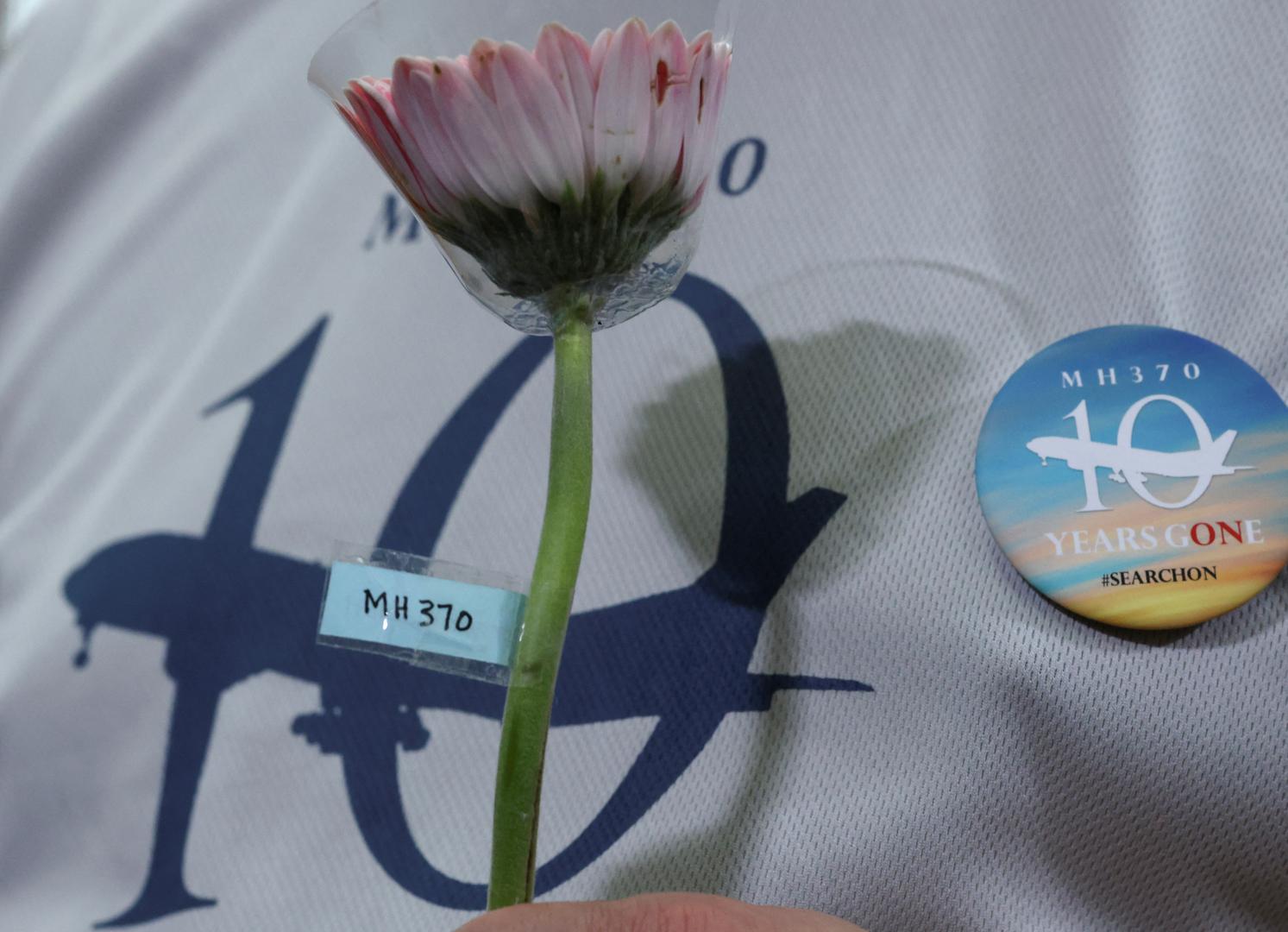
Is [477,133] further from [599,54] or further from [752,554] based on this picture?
[752,554]

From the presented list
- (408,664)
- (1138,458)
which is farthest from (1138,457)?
(408,664)

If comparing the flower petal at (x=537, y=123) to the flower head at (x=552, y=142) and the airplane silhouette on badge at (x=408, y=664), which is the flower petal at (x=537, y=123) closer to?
the flower head at (x=552, y=142)

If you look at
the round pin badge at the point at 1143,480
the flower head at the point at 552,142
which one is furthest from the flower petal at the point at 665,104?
the round pin badge at the point at 1143,480

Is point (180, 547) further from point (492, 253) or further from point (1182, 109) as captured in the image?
point (1182, 109)

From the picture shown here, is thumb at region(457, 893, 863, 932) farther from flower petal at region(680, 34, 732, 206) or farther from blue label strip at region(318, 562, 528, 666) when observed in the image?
flower petal at region(680, 34, 732, 206)

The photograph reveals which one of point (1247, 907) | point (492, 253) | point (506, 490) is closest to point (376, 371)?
point (506, 490)
